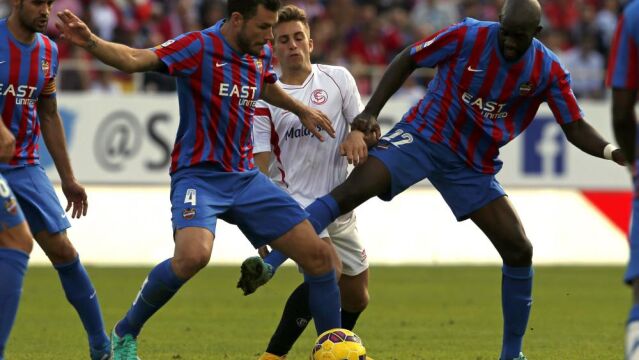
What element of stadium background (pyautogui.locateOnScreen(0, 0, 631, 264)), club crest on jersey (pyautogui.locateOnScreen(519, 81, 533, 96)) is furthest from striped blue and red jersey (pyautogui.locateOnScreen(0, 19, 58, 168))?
stadium background (pyautogui.locateOnScreen(0, 0, 631, 264))

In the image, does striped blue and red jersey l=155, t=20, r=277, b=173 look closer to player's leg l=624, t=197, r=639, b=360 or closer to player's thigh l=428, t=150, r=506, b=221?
player's thigh l=428, t=150, r=506, b=221

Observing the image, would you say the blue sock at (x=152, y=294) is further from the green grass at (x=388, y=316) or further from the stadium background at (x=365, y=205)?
the stadium background at (x=365, y=205)

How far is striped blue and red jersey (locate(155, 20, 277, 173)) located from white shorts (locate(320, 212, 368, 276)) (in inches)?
47.9

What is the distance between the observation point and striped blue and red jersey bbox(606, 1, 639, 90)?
Result: 5324mm

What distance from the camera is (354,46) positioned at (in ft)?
66.5

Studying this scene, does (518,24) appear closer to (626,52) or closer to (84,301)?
(626,52)

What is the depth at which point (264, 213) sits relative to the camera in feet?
23.9

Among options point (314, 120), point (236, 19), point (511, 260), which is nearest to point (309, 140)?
point (314, 120)

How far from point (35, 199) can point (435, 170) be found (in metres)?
2.51

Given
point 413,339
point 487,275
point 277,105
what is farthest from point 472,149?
point 487,275

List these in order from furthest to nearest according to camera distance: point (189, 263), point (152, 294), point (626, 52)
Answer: point (152, 294), point (189, 263), point (626, 52)

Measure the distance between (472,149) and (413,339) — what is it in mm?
2354

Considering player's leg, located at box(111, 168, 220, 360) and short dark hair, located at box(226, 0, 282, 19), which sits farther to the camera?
short dark hair, located at box(226, 0, 282, 19)

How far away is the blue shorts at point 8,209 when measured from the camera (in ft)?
20.3
